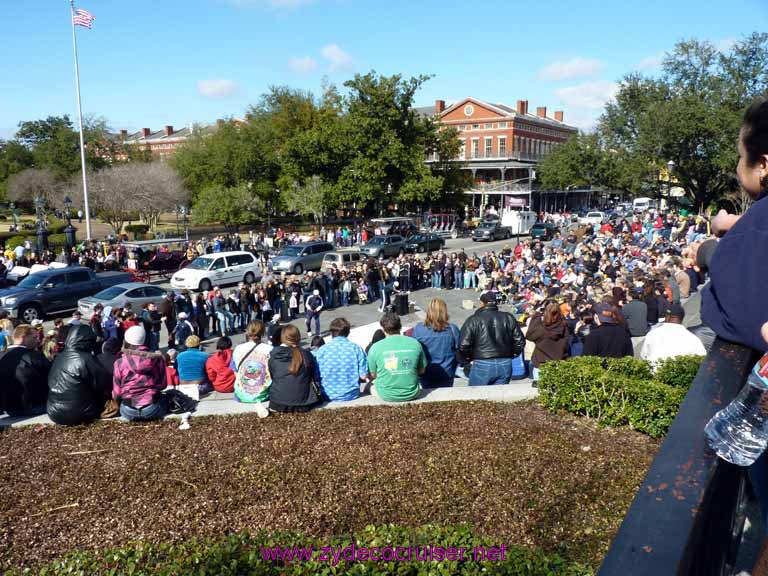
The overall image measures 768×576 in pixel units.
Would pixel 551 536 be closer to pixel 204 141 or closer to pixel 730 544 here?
pixel 730 544

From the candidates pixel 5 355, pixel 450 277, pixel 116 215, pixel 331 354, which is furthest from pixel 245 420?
pixel 116 215

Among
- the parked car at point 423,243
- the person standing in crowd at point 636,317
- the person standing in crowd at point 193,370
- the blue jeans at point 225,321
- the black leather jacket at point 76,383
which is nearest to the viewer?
the black leather jacket at point 76,383

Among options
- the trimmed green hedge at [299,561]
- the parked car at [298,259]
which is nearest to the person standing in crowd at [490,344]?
the trimmed green hedge at [299,561]

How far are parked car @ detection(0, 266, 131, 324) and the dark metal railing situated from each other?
71.3 ft

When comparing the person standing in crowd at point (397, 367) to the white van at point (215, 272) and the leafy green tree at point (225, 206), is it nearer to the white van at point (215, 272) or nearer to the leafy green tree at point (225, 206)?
the white van at point (215, 272)

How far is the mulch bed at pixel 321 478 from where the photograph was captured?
454 cm

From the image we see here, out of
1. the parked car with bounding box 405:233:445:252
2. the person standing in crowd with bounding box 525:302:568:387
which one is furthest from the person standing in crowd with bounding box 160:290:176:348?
the parked car with bounding box 405:233:445:252

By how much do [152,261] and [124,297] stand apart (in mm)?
11691

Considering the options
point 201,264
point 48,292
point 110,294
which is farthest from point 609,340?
point 201,264

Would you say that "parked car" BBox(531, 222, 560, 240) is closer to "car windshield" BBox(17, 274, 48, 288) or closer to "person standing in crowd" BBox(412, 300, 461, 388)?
"car windshield" BBox(17, 274, 48, 288)

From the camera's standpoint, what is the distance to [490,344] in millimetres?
7902

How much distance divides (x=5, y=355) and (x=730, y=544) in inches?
304

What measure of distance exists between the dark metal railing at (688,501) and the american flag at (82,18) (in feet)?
130

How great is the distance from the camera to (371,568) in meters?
3.33
